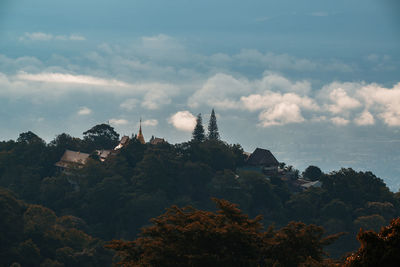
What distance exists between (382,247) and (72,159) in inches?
3084

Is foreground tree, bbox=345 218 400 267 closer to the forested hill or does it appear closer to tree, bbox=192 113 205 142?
the forested hill

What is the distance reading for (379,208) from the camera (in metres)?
80.8

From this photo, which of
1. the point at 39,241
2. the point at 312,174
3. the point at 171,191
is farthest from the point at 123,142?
the point at 39,241

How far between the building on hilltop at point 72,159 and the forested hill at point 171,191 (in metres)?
0.99

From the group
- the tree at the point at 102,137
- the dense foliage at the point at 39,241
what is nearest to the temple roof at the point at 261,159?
the tree at the point at 102,137

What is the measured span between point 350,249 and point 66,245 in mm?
35001

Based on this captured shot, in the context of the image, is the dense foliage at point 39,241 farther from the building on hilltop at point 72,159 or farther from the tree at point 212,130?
the tree at point 212,130

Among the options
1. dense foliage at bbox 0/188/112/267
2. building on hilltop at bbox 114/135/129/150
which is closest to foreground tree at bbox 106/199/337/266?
dense foliage at bbox 0/188/112/267

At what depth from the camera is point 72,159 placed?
91.9m

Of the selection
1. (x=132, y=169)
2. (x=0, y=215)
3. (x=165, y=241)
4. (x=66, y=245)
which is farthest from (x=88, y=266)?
(x=165, y=241)

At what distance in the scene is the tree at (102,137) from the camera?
329 feet

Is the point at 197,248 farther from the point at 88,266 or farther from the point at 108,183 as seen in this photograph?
the point at 108,183

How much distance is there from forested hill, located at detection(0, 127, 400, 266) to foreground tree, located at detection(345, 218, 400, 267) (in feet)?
193

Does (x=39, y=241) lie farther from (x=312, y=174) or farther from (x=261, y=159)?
(x=312, y=174)
